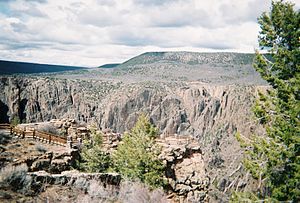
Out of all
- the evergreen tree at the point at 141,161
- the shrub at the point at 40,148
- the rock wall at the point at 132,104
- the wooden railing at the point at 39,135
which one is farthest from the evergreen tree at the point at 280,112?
the rock wall at the point at 132,104

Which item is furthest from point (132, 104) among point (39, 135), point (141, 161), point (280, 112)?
point (280, 112)

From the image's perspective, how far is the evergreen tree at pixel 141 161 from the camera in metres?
23.3

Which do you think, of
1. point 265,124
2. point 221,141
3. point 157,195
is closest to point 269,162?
point 265,124

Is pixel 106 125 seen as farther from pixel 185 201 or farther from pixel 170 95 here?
pixel 185 201

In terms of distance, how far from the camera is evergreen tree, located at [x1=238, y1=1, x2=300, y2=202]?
1302 cm

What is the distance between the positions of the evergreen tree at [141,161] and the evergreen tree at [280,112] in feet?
32.9

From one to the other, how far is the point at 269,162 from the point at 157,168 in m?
11.3

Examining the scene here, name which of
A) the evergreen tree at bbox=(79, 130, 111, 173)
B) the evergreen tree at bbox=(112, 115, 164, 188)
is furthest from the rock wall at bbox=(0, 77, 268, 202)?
the evergreen tree at bbox=(79, 130, 111, 173)

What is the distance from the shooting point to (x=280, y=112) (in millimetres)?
13883

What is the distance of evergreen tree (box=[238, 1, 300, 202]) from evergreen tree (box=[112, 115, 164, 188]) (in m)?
10.0

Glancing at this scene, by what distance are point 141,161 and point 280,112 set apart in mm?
11754

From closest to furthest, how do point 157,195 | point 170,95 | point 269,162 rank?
1. point 269,162
2. point 157,195
3. point 170,95

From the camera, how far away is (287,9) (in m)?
13.9

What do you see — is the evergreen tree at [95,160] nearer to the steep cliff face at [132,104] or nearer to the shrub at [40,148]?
the shrub at [40,148]
